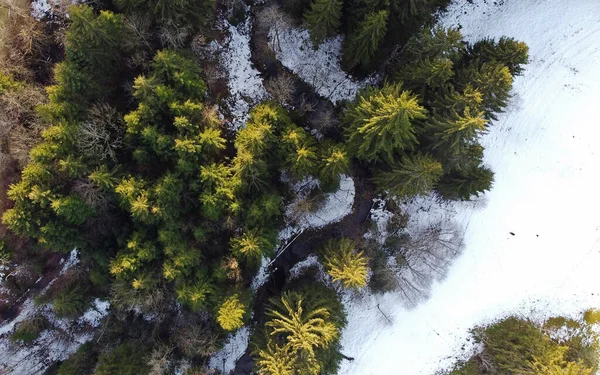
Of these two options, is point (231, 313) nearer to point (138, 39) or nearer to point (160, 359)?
point (160, 359)

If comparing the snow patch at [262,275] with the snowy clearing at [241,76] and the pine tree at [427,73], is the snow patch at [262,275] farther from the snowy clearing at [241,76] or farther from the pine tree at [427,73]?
the pine tree at [427,73]

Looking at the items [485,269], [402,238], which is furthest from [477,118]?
[485,269]

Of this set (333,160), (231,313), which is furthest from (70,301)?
(333,160)

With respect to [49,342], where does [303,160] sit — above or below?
above

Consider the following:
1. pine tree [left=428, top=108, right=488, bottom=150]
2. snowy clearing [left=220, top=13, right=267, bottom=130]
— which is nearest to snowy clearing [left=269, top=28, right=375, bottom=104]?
snowy clearing [left=220, top=13, right=267, bottom=130]

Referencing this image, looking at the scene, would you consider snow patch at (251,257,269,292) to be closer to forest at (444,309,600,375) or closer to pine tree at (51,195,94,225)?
pine tree at (51,195,94,225)

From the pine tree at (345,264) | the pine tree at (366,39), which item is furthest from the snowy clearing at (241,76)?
the pine tree at (345,264)
